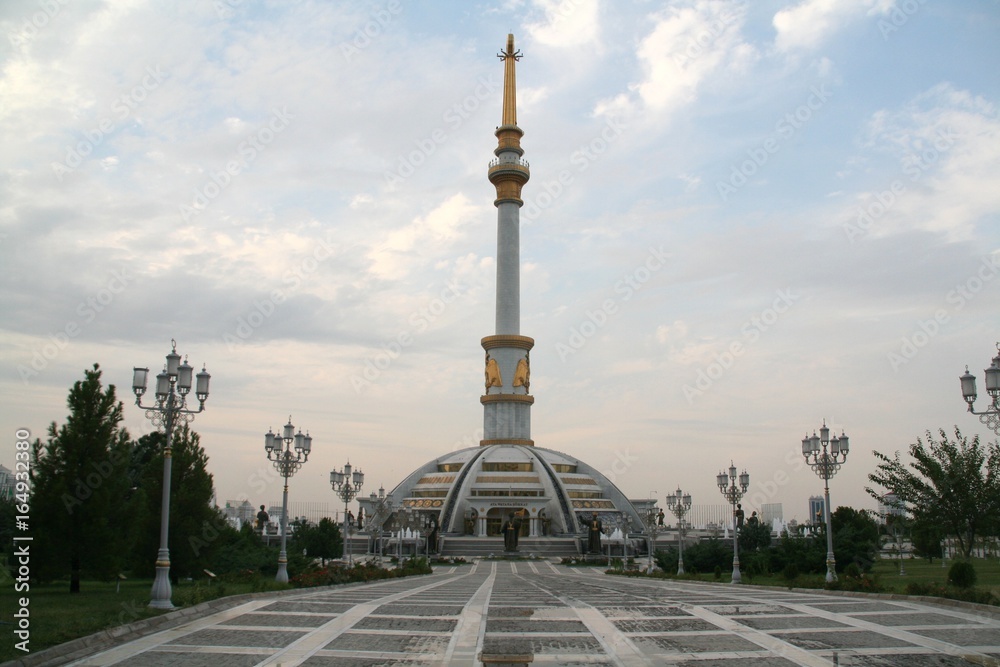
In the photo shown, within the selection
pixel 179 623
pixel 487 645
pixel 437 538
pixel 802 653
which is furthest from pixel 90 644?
pixel 437 538

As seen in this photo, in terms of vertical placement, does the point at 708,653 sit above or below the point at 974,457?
below

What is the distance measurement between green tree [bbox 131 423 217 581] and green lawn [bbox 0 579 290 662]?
1.13m

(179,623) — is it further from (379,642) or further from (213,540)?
(213,540)

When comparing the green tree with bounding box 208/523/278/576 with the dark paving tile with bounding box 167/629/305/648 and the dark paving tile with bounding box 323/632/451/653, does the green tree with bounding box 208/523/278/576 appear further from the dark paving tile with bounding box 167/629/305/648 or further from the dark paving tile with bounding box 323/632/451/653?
the dark paving tile with bounding box 323/632/451/653

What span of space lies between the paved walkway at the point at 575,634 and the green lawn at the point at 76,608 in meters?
0.81

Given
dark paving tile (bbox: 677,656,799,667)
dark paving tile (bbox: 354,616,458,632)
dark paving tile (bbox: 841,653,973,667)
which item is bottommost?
dark paving tile (bbox: 354,616,458,632)

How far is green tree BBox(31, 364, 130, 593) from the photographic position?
19266mm

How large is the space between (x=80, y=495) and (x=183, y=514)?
177 inches

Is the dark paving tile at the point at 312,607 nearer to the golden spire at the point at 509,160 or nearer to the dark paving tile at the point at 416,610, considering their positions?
the dark paving tile at the point at 416,610

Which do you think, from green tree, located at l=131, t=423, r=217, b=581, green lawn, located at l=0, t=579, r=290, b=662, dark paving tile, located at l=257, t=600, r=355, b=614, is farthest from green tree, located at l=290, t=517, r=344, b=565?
dark paving tile, located at l=257, t=600, r=355, b=614

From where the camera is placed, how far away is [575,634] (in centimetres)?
1256

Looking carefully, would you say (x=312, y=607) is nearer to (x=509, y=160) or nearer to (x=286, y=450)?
(x=286, y=450)

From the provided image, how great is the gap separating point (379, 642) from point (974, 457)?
23.8 metres

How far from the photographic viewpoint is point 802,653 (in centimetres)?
1093
